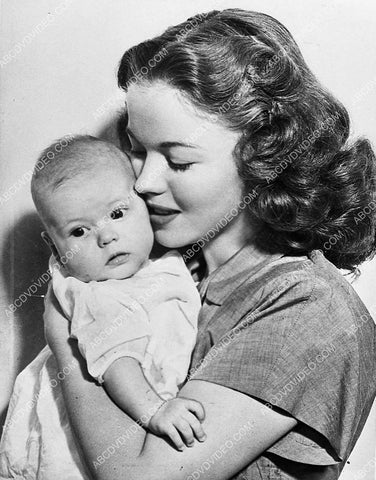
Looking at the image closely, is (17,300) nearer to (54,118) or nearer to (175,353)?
(54,118)

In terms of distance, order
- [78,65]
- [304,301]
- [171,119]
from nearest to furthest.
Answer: [304,301], [171,119], [78,65]

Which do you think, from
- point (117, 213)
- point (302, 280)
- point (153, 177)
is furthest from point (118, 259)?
point (302, 280)

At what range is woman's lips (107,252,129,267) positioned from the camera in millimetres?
1760

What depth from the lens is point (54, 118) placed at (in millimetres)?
2281

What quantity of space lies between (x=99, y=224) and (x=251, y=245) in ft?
1.25

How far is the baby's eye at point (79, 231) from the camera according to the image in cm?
176

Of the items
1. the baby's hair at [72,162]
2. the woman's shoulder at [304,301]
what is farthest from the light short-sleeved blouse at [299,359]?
the baby's hair at [72,162]

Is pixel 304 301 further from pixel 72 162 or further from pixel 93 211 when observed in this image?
pixel 72 162

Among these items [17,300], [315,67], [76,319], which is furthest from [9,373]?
[315,67]

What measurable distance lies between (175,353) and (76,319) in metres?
0.24

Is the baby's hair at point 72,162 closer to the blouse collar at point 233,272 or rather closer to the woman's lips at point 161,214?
the woman's lips at point 161,214

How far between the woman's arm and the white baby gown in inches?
4.2

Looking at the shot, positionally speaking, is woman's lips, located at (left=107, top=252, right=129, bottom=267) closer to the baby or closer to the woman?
the baby

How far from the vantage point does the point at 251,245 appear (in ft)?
6.04
